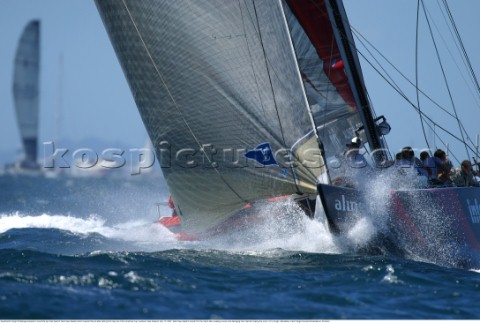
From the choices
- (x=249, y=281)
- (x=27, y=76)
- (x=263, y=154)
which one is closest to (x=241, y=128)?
(x=263, y=154)

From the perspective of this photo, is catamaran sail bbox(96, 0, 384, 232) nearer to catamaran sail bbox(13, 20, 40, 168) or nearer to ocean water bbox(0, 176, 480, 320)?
ocean water bbox(0, 176, 480, 320)

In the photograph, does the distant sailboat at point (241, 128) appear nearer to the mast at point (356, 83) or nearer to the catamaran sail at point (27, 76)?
the mast at point (356, 83)

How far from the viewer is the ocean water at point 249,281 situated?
631 cm

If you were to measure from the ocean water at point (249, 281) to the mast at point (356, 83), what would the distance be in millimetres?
1632

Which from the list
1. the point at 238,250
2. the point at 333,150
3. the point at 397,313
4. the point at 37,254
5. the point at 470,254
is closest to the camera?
the point at 397,313

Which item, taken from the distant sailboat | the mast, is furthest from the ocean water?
the mast

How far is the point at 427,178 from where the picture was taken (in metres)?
10.3

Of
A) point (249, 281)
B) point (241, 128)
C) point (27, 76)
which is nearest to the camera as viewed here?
point (249, 281)

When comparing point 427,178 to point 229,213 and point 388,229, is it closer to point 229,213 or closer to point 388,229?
point 388,229

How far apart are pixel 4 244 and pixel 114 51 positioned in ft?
10.8

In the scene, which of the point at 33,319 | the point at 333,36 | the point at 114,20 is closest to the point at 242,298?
the point at 33,319

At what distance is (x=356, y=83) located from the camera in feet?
34.1

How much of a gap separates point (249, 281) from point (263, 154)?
1.97 m

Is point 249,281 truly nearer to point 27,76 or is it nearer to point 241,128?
point 241,128
